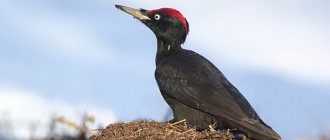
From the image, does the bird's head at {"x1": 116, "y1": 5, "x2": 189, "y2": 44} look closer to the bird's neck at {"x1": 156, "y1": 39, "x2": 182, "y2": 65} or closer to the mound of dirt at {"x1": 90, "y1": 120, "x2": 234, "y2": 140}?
the bird's neck at {"x1": 156, "y1": 39, "x2": 182, "y2": 65}

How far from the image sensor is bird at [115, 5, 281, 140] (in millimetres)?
7090

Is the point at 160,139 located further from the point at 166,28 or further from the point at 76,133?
the point at 166,28

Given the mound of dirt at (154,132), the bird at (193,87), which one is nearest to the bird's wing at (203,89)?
the bird at (193,87)

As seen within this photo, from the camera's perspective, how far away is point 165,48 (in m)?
8.70

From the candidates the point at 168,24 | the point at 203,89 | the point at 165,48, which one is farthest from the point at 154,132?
the point at 168,24

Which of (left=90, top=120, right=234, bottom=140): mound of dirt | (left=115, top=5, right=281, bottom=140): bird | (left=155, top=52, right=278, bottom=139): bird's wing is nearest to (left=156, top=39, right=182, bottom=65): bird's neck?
(left=115, top=5, right=281, bottom=140): bird

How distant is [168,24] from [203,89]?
1451 mm

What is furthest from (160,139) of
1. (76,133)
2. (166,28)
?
(166,28)

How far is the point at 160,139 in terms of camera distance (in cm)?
627

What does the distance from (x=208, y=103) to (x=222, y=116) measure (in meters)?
0.28

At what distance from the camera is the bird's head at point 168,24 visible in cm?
866

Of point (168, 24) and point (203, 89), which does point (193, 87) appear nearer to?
point (203, 89)

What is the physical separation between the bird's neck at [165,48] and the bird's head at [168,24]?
0.04m

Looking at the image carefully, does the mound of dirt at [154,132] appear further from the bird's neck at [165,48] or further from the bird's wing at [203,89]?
the bird's neck at [165,48]
